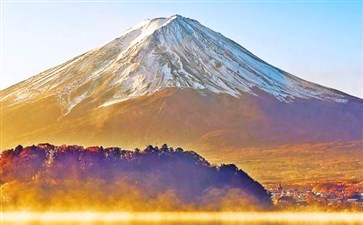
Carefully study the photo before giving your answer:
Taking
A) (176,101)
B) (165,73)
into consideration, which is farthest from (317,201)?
(165,73)

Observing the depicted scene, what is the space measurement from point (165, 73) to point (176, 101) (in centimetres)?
798

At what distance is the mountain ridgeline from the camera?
1432 centimetres

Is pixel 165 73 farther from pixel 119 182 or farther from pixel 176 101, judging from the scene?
pixel 119 182

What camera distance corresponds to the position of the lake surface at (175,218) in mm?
12852

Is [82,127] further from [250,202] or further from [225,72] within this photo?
[250,202]


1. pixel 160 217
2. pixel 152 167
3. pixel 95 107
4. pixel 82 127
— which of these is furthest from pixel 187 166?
pixel 95 107

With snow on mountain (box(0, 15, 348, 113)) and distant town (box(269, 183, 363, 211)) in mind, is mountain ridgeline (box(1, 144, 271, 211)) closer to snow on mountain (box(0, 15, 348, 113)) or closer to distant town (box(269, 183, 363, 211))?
distant town (box(269, 183, 363, 211))

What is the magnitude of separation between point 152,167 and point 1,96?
71372mm

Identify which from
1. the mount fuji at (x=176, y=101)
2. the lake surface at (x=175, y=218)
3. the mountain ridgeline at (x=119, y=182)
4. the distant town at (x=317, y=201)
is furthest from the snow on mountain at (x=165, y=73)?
the lake surface at (x=175, y=218)

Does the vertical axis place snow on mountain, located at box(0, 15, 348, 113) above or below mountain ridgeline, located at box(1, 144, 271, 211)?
above

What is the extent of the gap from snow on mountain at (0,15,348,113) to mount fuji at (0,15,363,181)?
0.12m

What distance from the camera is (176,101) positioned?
77.6 metres

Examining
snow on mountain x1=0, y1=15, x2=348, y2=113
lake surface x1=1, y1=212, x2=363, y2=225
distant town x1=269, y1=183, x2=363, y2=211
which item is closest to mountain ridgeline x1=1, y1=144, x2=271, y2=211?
lake surface x1=1, y1=212, x2=363, y2=225

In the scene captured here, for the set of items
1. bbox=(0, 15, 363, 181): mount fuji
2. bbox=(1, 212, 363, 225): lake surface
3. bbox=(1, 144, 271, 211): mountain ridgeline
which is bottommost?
bbox=(1, 212, 363, 225): lake surface
